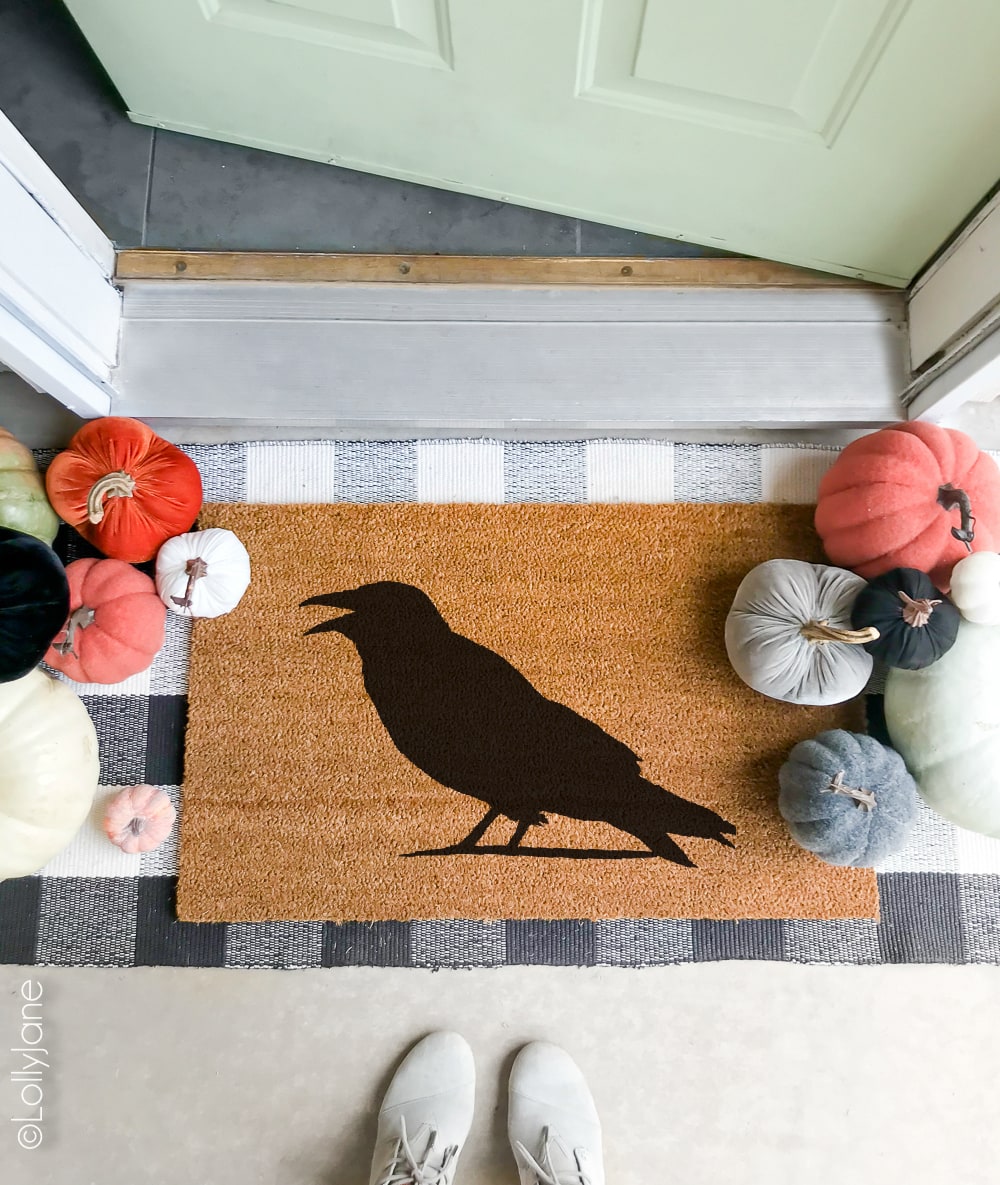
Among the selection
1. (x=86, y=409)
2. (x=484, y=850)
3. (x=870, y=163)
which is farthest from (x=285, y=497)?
(x=870, y=163)

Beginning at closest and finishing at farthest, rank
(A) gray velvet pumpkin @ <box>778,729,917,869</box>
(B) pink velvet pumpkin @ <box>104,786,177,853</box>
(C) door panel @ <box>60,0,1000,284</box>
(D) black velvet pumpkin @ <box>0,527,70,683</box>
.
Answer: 1. (C) door panel @ <box>60,0,1000,284</box>
2. (D) black velvet pumpkin @ <box>0,527,70,683</box>
3. (A) gray velvet pumpkin @ <box>778,729,917,869</box>
4. (B) pink velvet pumpkin @ <box>104,786,177,853</box>

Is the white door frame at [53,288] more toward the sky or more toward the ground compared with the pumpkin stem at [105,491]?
more toward the sky

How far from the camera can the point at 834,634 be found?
1076mm

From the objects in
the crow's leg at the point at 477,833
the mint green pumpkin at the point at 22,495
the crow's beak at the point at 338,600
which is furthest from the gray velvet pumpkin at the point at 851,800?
the mint green pumpkin at the point at 22,495

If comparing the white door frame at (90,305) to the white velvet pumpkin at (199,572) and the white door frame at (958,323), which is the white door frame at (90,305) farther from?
the white velvet pumpkin at (199,572)

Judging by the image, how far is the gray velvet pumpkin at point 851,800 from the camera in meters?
1.12

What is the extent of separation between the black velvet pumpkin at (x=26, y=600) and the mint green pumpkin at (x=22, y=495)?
0.34ft

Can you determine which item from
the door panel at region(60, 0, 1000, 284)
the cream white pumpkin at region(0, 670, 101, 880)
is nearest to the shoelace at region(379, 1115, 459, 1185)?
the cream white pumpkin at region(0, 670, 101, 880)

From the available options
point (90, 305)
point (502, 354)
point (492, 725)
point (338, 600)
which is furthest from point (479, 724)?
Answer: point (90, 305)

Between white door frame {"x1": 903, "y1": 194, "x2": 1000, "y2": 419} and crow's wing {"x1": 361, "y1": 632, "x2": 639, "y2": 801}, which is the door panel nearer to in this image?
white door frame {"x1": 903, "y1": 194, "x2": 1000, "y2": 419}

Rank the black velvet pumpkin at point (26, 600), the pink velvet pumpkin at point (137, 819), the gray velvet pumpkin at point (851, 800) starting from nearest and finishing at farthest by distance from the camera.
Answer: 1. the black velvet pumpkin at point (26, 600)
2. the gray velvet pumpkin at point (851, 800)
3. the pink velvet pumpkin at point (137, 819)

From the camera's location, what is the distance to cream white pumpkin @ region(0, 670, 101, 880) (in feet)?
3.56

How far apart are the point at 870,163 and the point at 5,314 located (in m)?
1.16

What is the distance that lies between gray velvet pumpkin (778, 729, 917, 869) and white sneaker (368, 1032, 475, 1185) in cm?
65
